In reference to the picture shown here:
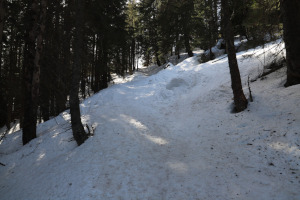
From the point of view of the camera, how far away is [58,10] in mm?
10234

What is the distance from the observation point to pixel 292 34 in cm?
650

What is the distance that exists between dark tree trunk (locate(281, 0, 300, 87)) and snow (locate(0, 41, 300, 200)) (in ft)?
1.57

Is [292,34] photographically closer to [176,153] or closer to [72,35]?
[176,153]

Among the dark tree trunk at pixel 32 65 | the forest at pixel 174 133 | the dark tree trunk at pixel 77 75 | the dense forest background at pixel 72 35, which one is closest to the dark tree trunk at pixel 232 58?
the forest at pixel 174 133

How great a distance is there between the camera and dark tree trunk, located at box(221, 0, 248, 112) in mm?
7102

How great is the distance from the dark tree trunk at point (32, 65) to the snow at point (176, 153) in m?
1.07


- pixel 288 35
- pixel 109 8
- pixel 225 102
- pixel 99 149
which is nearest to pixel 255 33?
pixel 288 35

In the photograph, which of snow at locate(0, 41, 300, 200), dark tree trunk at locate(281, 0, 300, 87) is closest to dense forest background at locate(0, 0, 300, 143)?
dark tree trunk at locate(281, 0, 300, 87)

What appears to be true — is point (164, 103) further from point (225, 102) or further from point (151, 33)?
point (151, 33)

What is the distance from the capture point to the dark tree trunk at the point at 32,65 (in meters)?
8.80

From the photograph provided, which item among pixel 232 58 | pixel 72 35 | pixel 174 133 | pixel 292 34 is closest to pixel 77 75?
pixel 72 35

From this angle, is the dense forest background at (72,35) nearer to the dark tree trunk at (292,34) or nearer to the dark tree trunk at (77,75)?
the dark tree trunk at (77,75)

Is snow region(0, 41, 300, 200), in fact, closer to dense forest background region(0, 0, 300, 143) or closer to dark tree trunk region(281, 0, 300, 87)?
dark tree trunk region(281, 0, 300, 87)

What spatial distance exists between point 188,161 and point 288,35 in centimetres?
622
